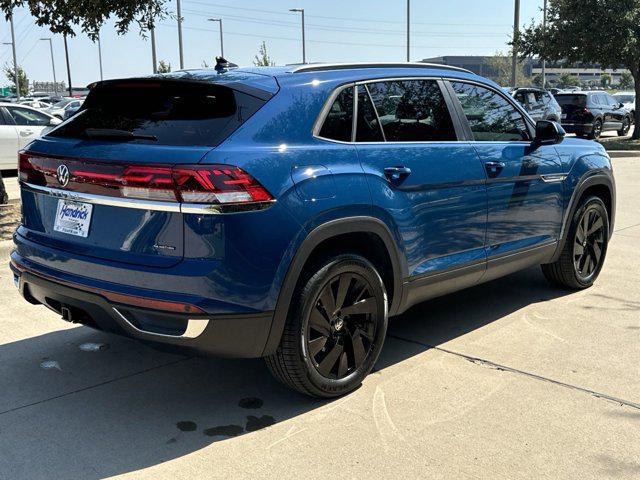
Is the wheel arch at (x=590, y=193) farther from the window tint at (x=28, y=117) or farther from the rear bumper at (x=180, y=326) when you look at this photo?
the window tint at (x=28, y=117)

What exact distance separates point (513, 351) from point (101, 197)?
2693 millimetres

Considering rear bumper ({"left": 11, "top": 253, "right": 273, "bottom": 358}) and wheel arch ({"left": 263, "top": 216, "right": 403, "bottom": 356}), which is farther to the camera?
wheel arch ({"left": 263, "top": 216, "right": 403, "bottom": 356})

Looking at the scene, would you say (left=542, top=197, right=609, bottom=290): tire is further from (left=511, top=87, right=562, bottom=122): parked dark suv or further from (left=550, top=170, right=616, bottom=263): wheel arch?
(left=511, top=87, right=562, bottom=122): parked dark suv

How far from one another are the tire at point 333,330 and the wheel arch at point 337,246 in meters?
0.08

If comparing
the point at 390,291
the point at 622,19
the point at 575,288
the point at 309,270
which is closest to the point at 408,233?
the point at 390,291

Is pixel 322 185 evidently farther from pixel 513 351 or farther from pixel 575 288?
pixel 575 288

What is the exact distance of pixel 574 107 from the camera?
23.0 meters

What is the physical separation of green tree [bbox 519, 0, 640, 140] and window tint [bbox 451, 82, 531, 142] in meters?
18.2

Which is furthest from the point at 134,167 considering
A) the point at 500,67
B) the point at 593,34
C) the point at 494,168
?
the point at 500,67

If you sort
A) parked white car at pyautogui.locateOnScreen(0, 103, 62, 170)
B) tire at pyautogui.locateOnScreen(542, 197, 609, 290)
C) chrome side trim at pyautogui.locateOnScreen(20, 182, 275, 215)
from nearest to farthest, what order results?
chrome side trim at pyautogui.locateOnScreen(20, 182, 275, 215)
tire at pyautogui.locateOnScreen(542, 197, 609, 290)
parked white car at pyautogui.locateOnScreen(0, 103, 62, 170)

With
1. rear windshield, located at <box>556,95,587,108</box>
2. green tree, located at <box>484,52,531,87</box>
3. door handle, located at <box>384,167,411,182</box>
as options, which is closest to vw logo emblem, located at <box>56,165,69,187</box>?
door handle, located at <box>384,167,411,182</box>

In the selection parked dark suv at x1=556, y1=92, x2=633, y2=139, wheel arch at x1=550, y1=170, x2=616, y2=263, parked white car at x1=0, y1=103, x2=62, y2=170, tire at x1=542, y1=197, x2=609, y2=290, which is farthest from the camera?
parked dark suv at x1=556, y1=92, x2=633, y2=139

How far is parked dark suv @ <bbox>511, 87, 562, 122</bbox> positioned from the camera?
1998 cm

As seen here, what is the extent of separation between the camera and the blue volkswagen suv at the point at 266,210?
→ 3086 millimetres
